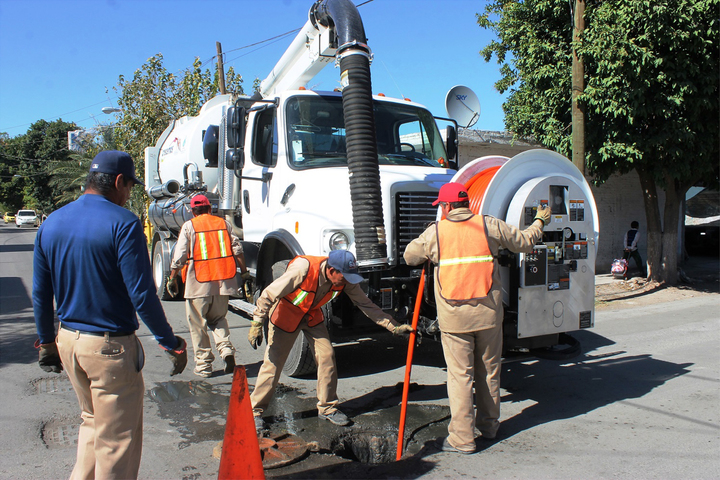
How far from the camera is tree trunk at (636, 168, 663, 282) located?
486 inches

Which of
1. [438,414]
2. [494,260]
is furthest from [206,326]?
[494,260]

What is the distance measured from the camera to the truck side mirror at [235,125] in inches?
246

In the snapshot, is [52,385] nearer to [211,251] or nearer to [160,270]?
[211,251]

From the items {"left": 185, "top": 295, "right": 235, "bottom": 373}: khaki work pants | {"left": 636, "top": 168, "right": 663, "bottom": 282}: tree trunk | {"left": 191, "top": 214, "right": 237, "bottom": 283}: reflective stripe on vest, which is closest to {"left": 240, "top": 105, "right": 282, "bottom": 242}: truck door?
{"left": 191, "top": 214, "right": 237, "bottom": 283}: reflective stripe on vest

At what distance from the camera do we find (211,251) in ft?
19.6

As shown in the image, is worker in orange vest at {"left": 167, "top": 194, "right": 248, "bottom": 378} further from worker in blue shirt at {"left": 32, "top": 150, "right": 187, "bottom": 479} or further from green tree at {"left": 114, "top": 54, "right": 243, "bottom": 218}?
green tree at {"left": 114, "top": 54, "right": 243, "bottom": 218}

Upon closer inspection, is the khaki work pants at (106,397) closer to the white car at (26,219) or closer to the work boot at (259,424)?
the work boot at (259,424)

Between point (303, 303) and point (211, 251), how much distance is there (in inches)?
78.2

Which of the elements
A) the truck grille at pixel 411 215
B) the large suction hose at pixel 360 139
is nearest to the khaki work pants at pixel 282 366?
the large suction hose at pixel 360 139

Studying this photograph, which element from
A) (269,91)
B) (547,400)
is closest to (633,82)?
(269,91)

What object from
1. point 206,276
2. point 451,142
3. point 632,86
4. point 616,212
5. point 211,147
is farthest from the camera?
point 616,212

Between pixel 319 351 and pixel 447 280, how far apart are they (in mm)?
1187

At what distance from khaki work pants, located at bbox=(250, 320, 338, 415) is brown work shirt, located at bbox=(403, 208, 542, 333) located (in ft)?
3.11

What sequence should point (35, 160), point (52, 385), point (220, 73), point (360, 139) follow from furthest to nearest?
point (35, 160), point (220, 73), point (52, 385), point (360, 139)
